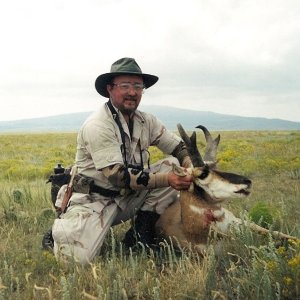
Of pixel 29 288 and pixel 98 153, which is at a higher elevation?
pixel 98 153

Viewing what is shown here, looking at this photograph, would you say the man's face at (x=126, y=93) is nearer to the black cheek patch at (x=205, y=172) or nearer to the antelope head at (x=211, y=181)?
the antelope head at (x=211, y=181)

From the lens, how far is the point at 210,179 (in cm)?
428

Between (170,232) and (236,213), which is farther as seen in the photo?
(236,213)

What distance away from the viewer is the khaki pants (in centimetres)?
460

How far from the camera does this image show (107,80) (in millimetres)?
5082

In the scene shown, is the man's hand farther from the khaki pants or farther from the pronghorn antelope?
the khaki pants

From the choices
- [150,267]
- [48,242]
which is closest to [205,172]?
[150,267]

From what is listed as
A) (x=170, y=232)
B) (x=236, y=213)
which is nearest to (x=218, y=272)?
(x=170, y=232)

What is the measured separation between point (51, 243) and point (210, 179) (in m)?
1.93

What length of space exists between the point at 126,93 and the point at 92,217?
1.34 metres

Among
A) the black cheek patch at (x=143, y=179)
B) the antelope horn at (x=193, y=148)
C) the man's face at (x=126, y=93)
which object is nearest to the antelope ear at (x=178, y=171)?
the antelope horn at (x=193, y=148)

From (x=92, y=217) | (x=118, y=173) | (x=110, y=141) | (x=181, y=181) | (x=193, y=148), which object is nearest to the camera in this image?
(x=193, y=148)

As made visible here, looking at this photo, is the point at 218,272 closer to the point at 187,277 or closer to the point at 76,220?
the point at 187,277

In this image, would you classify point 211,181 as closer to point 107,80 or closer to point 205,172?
point 205,172
